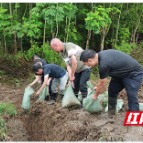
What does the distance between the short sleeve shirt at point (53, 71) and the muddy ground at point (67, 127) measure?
26.0 inches

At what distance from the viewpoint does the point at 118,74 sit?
254 centimetres

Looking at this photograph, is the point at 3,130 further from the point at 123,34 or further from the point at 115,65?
the point at 123,34

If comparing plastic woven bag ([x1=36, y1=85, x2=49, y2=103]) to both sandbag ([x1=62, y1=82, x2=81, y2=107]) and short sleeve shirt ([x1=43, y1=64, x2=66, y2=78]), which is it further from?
sandbag ([x1=62, y1=82, x2=81, y2=107])

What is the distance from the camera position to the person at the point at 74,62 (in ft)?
10.8

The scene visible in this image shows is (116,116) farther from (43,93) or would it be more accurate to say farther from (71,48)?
(43,93)

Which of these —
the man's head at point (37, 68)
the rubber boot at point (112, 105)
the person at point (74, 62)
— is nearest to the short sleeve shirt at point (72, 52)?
the person at point (74, 62)

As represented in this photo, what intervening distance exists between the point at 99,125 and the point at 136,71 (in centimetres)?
107

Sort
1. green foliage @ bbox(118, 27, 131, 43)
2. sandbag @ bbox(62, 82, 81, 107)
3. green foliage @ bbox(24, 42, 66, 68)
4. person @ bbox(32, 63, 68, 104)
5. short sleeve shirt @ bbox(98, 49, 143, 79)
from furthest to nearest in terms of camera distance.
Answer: green foliage @ bbox(118, 27, 131, 43)
green foliage @ bbox(24, 42, 66, 68)
person @ bbox(32, 63, 68, 104)
sandbag @ bbox(62, 82, 81, 107)
short sleeve shirt @ bbox(98, 49, 143, 79)

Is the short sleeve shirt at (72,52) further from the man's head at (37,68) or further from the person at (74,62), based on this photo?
the man's head at (37,68)

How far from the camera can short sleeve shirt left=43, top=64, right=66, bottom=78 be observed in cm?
372

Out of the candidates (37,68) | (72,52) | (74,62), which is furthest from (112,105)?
(37,68)

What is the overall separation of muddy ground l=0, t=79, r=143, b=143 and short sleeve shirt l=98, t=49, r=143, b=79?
0.84 metres

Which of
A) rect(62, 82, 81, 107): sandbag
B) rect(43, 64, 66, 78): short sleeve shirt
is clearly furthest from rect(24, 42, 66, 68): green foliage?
rect(62, 82, 81, 107): sandbag

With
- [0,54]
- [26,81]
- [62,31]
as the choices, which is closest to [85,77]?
[26,81]
